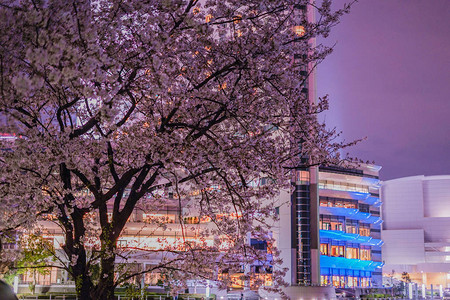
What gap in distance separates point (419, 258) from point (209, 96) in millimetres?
131539

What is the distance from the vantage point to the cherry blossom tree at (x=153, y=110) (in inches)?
324

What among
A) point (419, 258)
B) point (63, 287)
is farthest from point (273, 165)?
point (419, 258)

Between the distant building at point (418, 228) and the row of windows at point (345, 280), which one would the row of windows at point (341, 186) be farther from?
the distant building at point (418, 228)

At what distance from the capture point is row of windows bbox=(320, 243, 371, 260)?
9156 centimetres

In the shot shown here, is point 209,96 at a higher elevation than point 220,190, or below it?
higher

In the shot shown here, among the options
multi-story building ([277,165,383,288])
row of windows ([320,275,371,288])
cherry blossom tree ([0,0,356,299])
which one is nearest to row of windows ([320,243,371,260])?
multi-story building ([277,165,383,288])

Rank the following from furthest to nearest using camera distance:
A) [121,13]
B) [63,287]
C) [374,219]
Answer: [374,219], [63,287], [121,13]

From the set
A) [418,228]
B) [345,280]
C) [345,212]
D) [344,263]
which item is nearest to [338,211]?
[345,212]

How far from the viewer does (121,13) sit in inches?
345

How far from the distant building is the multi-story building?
21492mm

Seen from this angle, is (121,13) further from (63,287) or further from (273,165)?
(63,287)

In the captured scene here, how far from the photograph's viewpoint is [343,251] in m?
94.2

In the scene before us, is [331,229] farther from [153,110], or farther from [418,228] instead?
[153,110]

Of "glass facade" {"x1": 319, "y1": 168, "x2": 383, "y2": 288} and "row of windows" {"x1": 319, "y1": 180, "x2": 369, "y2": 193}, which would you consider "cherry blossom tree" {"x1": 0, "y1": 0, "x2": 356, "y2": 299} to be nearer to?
"glass facade" {"x1": 319, "y1": 168, "x2": 383, "y2": 288}
